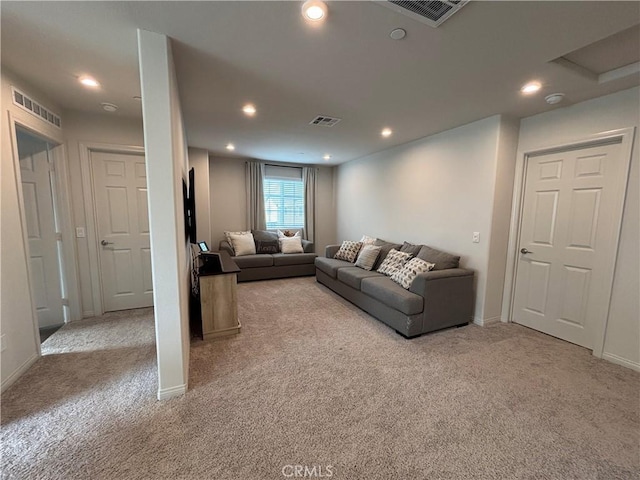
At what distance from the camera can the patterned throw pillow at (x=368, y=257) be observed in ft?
13.5

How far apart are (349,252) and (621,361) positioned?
3.35 metres

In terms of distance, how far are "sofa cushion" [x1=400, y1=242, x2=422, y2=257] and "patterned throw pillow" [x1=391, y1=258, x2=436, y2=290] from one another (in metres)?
0.44

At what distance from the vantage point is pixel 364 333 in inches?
116

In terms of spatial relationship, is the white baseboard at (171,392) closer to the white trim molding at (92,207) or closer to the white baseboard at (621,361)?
the white trim molding at (92,207)

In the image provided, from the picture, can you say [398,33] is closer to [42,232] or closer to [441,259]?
[441,259]

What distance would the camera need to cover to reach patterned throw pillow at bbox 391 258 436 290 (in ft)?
10.4

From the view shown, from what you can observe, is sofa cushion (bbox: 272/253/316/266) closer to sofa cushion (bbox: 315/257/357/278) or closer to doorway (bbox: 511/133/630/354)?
sofa cushion (bbox: 315/257/357/278)

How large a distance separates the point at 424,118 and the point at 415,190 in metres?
1.22

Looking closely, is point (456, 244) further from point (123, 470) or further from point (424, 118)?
point (123, 470)

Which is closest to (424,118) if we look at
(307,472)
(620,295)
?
(620,295)

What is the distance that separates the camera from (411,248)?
394 centimetres

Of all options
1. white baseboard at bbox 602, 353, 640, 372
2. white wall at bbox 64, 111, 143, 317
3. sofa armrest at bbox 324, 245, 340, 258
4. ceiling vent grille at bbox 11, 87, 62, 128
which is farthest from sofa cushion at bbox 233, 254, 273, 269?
white baseboard at bbox 602, 353, 640, 372

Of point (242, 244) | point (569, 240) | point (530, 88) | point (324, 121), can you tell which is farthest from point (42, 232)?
point (569, 240)

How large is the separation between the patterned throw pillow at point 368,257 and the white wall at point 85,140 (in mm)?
3434
